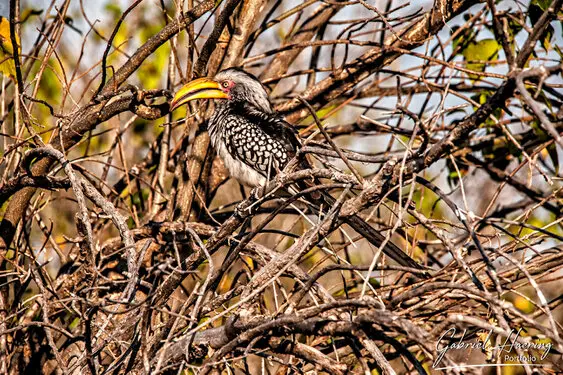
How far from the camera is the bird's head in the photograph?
3.78 metres

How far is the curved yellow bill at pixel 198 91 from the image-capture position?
145 inches

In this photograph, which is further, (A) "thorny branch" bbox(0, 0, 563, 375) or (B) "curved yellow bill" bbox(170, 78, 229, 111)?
(B) "curved yellow bill" bbox(170, 78, 229, 111)

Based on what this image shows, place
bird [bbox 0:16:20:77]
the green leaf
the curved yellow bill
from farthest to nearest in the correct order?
the green leaf
the curved yellow bill
bird [bbox 0:16:20:77]

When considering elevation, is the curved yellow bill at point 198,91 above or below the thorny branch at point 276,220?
above

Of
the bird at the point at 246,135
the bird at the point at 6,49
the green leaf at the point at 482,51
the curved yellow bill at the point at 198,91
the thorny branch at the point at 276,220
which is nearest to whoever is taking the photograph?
the thorny branch at the point at 276,220

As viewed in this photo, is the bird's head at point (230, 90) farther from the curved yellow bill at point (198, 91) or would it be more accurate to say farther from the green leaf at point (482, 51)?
the green leaf at point (482, 51)

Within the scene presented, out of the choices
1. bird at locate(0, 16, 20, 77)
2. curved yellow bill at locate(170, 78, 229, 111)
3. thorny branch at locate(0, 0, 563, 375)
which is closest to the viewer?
thorny branch at locate(0, 0, 563, 375)

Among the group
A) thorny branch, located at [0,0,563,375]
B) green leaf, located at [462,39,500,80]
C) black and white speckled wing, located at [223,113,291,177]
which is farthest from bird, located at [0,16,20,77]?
green leaf, located at [462,39,500,80]

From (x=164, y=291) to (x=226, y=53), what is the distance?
Answer: 1.67 meters

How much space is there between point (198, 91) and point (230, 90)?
49 cm

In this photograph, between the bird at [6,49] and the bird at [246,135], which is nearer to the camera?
the bird at [6,49]

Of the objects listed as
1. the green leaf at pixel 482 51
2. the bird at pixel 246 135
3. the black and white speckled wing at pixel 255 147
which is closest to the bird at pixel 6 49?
the bird at pixel 246 135

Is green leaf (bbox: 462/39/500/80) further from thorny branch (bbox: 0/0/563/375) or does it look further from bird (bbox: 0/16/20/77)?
bird (bbox: 0/16/20/77)

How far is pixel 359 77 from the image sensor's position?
3.84 meters
